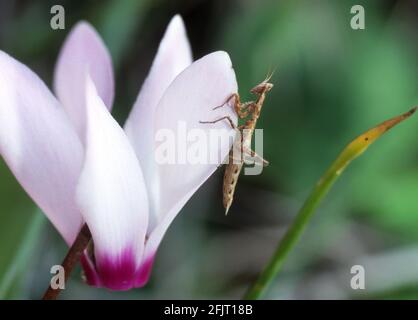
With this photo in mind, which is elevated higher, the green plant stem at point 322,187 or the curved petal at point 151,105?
the curved petal at point 151,105

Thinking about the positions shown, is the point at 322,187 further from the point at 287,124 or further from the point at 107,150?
the point at 287,124

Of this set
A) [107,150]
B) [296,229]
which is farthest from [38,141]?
[296,229]

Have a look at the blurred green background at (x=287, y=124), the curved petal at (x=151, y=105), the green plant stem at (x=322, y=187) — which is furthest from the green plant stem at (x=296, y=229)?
the blurred green background at (x=287, y=124)

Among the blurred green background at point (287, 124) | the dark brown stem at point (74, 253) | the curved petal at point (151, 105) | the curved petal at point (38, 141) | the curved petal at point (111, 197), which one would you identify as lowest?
the dark brown stem at point (74, 253)

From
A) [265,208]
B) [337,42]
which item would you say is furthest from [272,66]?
[265,208]

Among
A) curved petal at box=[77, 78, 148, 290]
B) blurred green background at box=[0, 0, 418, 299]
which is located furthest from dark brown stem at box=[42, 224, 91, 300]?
blurred green background at box=[0, 0, 418, 299]

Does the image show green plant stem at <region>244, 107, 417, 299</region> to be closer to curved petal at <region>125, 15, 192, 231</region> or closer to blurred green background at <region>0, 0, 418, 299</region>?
curved petal at <region>125, 15, 192, 231</region>

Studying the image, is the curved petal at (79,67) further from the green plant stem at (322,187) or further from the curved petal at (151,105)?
the green plant stem at (322,187)
